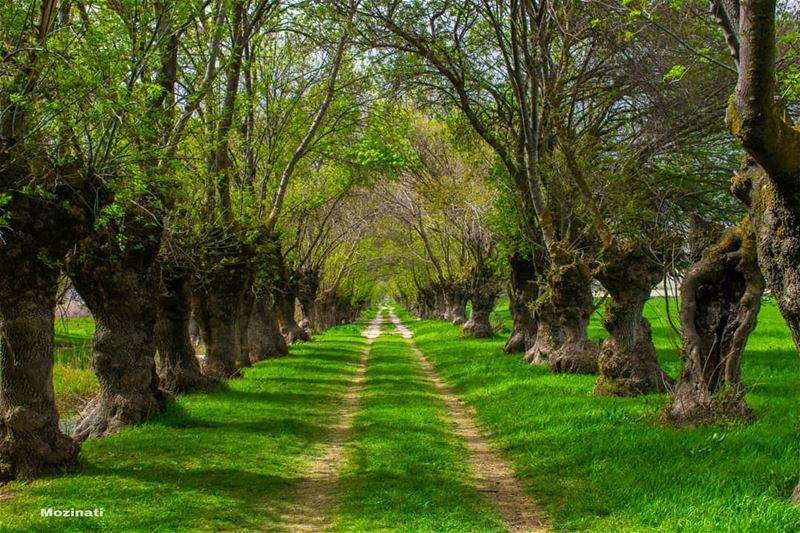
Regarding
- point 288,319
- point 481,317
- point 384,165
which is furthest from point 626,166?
point 288,319

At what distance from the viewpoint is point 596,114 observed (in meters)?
20.8

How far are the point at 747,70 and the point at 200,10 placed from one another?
873 centimetres

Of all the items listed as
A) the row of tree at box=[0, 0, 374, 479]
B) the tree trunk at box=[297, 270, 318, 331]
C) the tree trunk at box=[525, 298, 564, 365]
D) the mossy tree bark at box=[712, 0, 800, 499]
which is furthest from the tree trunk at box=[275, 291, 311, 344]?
the mossy tree bark at box=[712, 0, 800, 499]

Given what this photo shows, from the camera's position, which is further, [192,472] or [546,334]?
[546,334]

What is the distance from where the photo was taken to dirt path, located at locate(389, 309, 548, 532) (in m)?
7.50

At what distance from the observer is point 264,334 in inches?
1132

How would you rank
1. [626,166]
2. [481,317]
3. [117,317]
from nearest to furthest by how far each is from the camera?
1. [117,317]
2. [626,166]
3. [481,317]

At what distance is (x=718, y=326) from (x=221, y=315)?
13.8 meters

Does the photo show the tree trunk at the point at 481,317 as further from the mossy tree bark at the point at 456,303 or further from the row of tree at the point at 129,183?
the row of tree at the point at 129,183

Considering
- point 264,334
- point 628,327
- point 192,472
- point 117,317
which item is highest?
point 117,317

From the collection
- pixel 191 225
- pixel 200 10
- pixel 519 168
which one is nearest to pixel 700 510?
pixel 200 10

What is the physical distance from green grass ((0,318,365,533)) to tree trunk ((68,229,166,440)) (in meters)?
0.73

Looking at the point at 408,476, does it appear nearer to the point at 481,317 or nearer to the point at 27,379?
the point at 27,379

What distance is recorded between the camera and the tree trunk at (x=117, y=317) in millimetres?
12727
